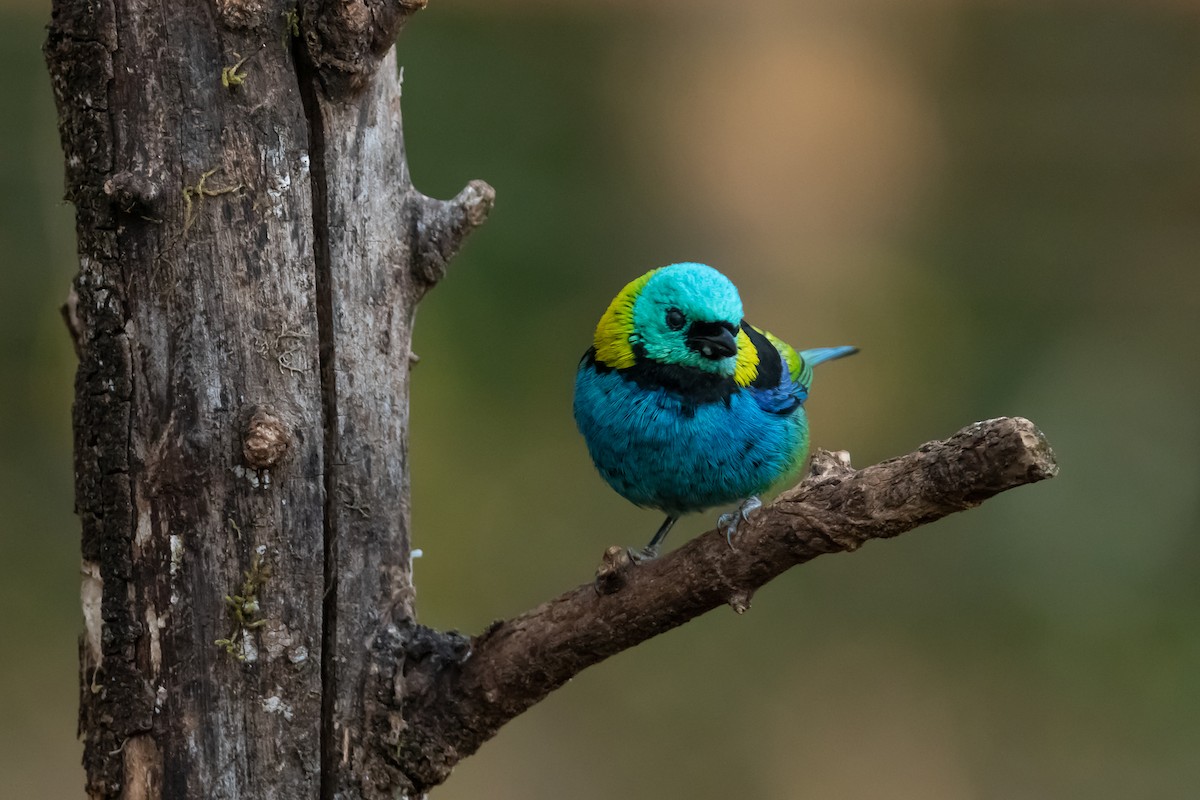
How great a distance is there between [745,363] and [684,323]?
0.83 feet

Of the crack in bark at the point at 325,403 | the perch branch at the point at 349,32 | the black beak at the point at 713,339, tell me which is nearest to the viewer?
the perch branch at the point at 349,32

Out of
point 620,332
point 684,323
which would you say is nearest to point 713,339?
point 684,323

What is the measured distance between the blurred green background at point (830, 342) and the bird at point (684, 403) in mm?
2778

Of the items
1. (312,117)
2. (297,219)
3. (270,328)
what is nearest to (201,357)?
(270,328)

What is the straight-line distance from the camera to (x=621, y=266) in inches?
285

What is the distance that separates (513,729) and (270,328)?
12.6ft

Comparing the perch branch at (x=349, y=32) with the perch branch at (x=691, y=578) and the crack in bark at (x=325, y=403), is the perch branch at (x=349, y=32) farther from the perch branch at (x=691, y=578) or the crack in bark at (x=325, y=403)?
the perch branch at (x=691, y=578)

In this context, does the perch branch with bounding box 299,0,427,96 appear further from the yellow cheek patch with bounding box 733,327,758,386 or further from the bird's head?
the yellow cheek patch with bounding box 733,327,758,386

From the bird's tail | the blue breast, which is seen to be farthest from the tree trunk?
the bird's tail

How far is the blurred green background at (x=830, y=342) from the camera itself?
6.27 metres

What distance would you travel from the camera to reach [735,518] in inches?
122

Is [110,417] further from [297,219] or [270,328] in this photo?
[297,219]

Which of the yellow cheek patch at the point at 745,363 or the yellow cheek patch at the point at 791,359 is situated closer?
the yellow cheek patch at the point at 745,363

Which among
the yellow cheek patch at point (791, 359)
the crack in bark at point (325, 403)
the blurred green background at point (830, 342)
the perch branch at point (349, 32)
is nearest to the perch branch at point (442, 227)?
the crack in bark at point (325, 403)
